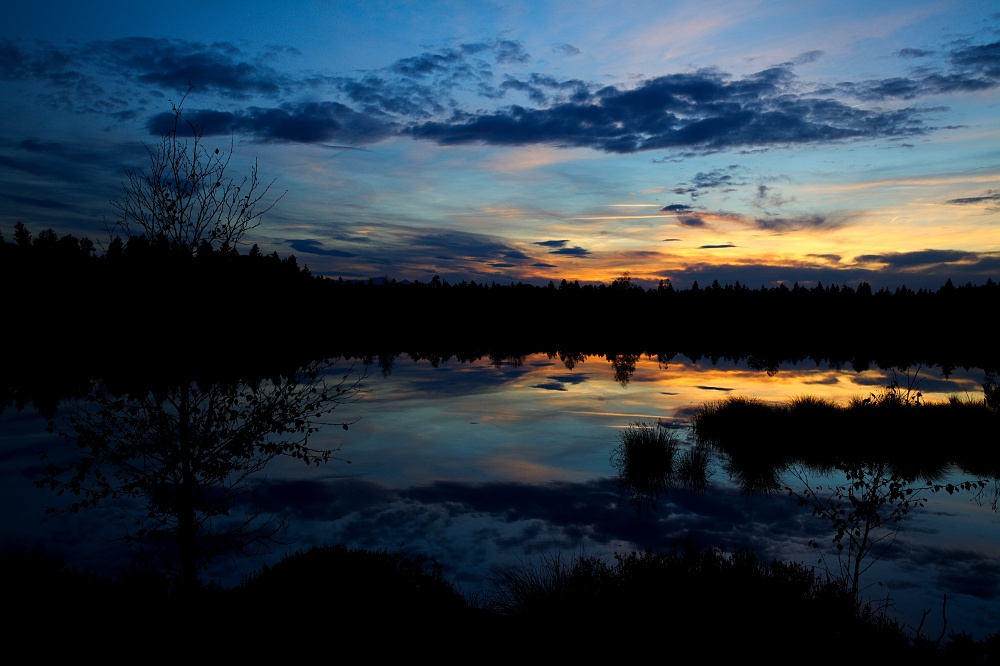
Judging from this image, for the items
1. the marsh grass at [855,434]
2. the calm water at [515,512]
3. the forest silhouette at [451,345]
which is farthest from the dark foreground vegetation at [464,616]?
the marsh grass at [855,434]

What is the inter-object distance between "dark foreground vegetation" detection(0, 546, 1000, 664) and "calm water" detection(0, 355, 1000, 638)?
6.12 ft

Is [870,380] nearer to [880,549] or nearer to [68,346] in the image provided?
[880,549]

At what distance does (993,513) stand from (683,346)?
68.3m

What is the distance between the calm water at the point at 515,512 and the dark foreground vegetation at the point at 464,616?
1865 millimetres

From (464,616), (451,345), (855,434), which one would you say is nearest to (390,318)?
(451,345)

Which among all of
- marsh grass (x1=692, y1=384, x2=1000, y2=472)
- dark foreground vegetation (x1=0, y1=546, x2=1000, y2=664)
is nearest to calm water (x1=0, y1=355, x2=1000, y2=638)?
dark foreground vegetation (x1=0, y1=546, x2=1000, y2=664)

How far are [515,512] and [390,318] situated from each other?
128015 mm

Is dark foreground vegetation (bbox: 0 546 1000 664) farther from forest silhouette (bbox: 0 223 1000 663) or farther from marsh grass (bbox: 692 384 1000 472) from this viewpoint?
marsh grass (bbox: 692 384 1000 472)

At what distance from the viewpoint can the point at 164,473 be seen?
310 inches

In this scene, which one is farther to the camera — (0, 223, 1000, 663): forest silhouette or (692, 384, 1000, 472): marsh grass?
(692, 384, 1000, 472): marsh grass

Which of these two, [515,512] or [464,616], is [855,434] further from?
[464,616]

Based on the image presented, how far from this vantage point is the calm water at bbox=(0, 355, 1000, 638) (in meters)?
11.6

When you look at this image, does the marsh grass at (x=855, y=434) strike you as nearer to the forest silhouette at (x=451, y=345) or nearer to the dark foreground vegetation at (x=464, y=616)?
the forest silhouette at (x=451, y=345)

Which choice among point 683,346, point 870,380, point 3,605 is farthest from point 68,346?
point 683,346
